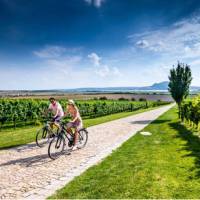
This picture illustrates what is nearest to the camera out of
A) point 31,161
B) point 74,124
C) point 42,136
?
point 31,161

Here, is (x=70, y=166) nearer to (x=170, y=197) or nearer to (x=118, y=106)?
(x=170, y=197)

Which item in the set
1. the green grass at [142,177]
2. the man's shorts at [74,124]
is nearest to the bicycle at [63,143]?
the man's shorts at [74,124]

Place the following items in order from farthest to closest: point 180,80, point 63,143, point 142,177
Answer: point 180,80, point 63,143, point 142,177

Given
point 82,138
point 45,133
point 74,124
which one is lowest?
point 82,138

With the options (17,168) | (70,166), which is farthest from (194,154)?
(17,168)

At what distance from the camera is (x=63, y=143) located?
10.7 metres

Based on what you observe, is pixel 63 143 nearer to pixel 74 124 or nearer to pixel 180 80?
pixel 74 124

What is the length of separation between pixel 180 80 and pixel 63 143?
21207 millimetres

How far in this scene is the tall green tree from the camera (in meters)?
28.7

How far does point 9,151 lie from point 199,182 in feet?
25.9

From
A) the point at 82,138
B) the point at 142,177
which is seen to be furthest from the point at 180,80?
the point at 142,177

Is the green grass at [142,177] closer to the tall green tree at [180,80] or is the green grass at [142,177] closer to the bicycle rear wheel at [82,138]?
the bicycle rear wheel at [82,138]

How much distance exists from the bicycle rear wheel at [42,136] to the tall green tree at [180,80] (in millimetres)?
19872

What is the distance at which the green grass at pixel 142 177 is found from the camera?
6.19 metres
